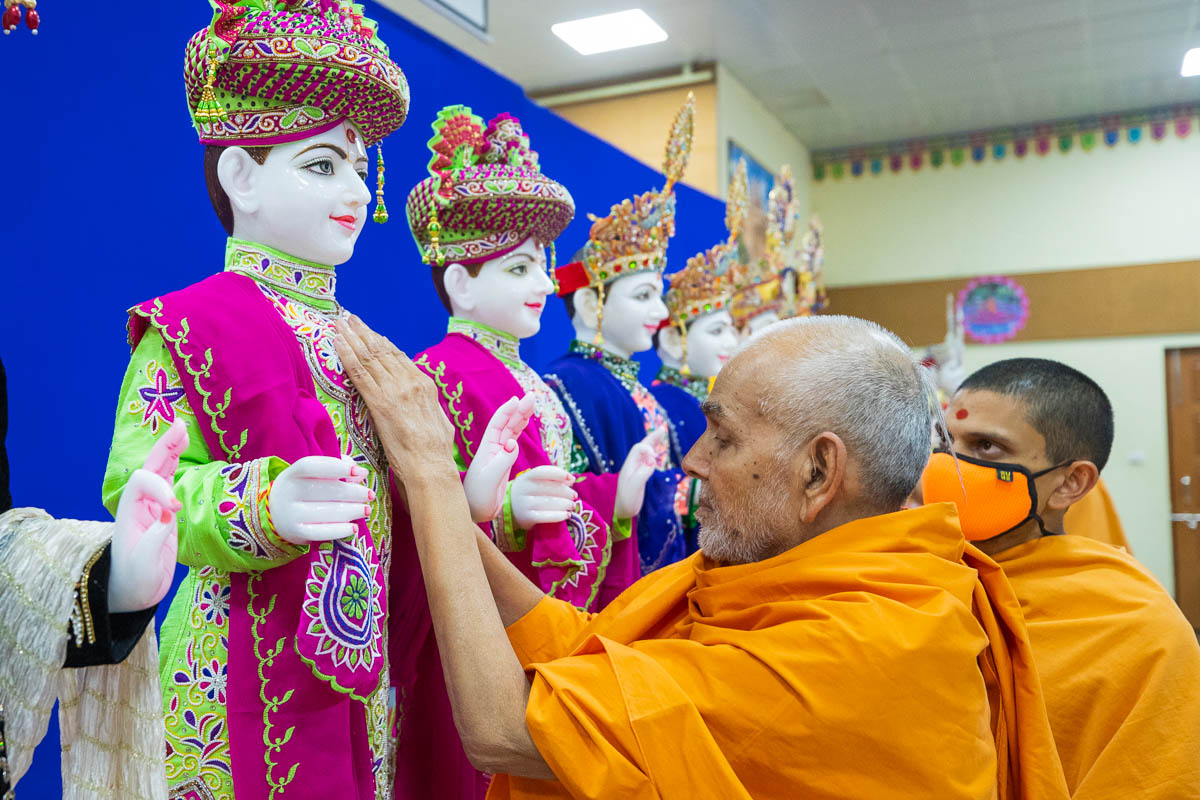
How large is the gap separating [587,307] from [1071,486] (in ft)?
5.70

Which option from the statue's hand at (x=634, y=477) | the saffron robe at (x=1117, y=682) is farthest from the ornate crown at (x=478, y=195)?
the saffron robe at (x=1117, y=682)

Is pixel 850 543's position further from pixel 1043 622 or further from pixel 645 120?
pixel 645 120

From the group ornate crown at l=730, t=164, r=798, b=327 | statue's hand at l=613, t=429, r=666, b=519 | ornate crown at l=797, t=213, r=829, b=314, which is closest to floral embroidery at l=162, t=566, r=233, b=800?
statue's hand at l=613, t=429, r=666, b=519

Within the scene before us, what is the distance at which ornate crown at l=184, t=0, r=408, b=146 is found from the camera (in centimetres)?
163

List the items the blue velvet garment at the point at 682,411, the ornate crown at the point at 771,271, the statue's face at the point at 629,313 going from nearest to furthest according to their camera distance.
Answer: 1. the statue's face at the point at 629,313
2. the blue velvet garment at the point at 682,411
3. the ornate crown at the point at 771,271

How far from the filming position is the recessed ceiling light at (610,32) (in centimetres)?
592

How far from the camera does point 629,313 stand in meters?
3.39

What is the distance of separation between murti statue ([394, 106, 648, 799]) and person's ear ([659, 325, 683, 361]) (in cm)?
163

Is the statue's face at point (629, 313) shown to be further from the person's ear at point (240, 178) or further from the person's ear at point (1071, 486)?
the person's ear at point (240, 178)

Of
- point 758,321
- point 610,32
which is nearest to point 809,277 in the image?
point 758,321

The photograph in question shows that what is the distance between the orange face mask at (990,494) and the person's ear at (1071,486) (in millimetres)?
72

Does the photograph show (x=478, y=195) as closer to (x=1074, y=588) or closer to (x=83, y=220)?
(x=83, y=220)

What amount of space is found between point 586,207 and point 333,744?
3.45 metres

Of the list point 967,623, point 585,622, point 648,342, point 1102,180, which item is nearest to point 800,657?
point 967,623
